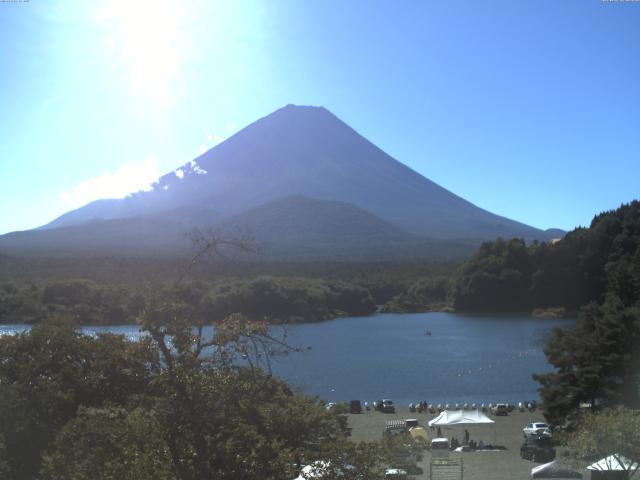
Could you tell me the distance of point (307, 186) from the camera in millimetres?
111562

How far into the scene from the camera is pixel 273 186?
365ft

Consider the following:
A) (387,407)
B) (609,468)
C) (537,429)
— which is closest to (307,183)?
(387,407)

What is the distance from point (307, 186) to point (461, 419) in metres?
98.2

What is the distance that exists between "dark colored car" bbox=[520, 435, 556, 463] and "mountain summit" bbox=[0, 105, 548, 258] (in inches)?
3064

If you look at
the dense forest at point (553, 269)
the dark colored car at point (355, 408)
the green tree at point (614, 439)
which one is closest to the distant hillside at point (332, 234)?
the dense forest at point (553, 269)

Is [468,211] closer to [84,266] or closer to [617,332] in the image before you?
[84,266]

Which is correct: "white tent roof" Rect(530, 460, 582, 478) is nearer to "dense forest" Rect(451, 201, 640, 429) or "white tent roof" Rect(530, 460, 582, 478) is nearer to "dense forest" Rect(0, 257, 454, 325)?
"dense forest" Rect(0, 257, 454, 325)

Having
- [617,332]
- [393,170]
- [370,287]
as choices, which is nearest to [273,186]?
[393,170]

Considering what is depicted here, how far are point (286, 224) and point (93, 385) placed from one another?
83.9 metres

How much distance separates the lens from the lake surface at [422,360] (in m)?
22.4

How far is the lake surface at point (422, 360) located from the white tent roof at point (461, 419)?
12.5 feet

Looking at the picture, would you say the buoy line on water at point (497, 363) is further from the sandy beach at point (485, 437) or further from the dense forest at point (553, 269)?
the dense forest at point (553, 269)

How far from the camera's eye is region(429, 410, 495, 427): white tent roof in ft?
46.0

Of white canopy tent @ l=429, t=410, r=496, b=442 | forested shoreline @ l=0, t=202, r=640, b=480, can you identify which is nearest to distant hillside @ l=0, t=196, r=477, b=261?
white canopy tent @ l=429, t=410, r=496, b=442
